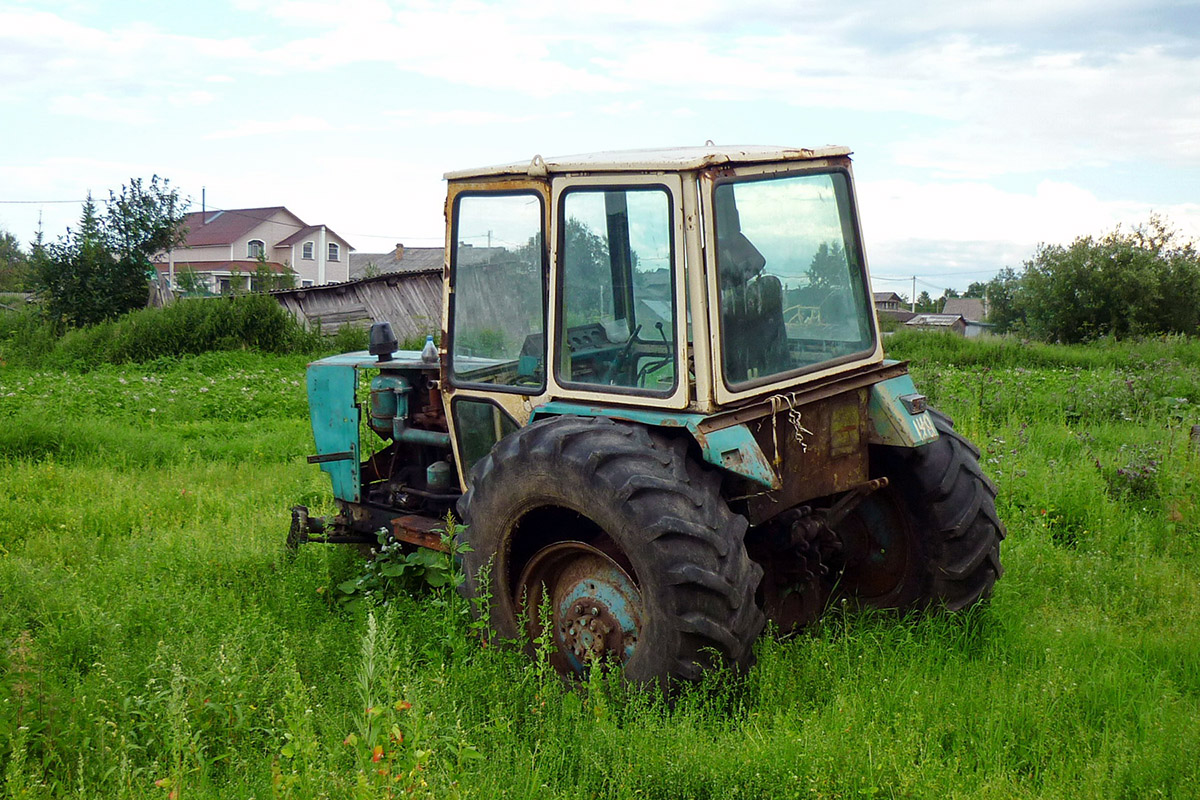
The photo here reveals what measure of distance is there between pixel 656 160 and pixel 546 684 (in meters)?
2.11

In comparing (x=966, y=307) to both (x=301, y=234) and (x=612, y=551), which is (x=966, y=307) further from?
(x=612, y=551)

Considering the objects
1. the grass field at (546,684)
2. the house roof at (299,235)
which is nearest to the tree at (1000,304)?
the house roof at (299,235)

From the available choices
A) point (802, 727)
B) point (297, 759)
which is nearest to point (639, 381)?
point (802, 727)

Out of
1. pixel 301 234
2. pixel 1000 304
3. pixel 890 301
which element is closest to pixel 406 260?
pixel 301 234

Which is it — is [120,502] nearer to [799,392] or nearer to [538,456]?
[538,456]

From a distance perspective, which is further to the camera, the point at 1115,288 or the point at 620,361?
the point at 1115,288

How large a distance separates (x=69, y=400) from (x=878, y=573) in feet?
35.7

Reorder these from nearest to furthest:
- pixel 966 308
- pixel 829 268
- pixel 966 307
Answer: pixel 829 268
pixel 966 308
pixel 966 307

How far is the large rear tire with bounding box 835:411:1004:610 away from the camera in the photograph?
4625 millimetres

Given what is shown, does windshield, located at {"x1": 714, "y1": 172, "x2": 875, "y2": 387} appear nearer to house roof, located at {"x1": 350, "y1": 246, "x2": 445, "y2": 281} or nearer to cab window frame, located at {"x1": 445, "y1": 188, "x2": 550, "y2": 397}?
cab window frame, located at {"x1": 445, "y1": 188, "x2": 550, "y2": 397}

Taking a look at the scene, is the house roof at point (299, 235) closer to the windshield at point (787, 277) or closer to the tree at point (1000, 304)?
the tree at point (1000, 304)

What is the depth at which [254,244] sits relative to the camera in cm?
5097

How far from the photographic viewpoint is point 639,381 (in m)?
4.24

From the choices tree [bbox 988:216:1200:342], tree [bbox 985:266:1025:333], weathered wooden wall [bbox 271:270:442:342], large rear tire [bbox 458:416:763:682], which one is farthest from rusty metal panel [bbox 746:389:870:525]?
tree [bbox 985:266:1025:333]
